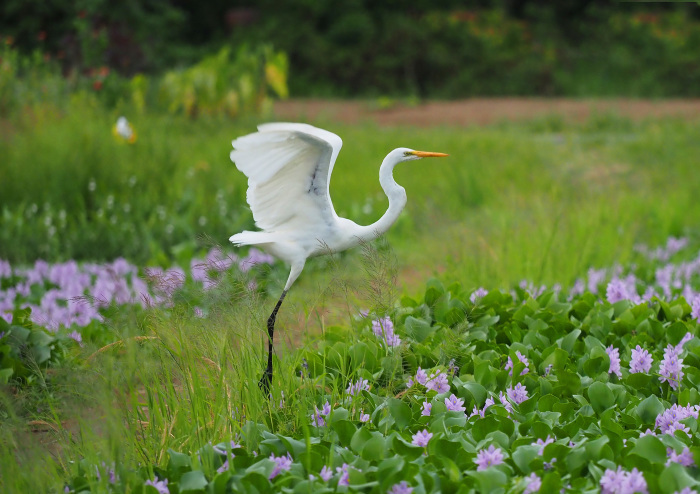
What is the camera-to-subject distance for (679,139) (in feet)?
28.9

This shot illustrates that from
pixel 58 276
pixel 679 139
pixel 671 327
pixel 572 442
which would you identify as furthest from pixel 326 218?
pixel 679 139

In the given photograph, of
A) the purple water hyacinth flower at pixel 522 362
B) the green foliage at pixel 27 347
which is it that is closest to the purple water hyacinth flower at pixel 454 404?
the purple water hyacinth flower at pixel 522 362

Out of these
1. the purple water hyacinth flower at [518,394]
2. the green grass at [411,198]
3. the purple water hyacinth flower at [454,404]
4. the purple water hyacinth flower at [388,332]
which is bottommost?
the green grass at [411,198]

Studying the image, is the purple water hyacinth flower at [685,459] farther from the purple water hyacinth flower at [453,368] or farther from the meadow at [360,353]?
the purple water hyacinth flower at [453,368]

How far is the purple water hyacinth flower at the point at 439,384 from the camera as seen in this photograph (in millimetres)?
2793

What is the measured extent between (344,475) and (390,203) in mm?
765

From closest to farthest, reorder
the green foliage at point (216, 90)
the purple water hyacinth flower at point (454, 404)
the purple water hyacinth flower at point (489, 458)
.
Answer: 1. the purple water hyacinth flower at point (489, 458)
2. the purple water hyacinth flower at point (454, 404)
3. the green foliage at point (216, 90)

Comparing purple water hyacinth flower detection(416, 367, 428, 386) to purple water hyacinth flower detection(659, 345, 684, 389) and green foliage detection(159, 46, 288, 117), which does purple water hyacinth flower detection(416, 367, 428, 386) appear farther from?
green foliage detection(159, 46, 288, 117)

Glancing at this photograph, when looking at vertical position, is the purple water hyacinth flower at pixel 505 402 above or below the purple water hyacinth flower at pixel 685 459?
below

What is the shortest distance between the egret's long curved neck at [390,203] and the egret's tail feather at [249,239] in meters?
0.28

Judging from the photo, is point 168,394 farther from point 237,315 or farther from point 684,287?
point 684,287

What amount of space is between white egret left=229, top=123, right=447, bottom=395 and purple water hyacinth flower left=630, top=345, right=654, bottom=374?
3.40ft

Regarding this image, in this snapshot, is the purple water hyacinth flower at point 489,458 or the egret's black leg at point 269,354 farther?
the egret's black leg at point 269,354

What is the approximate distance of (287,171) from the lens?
2551 mm
